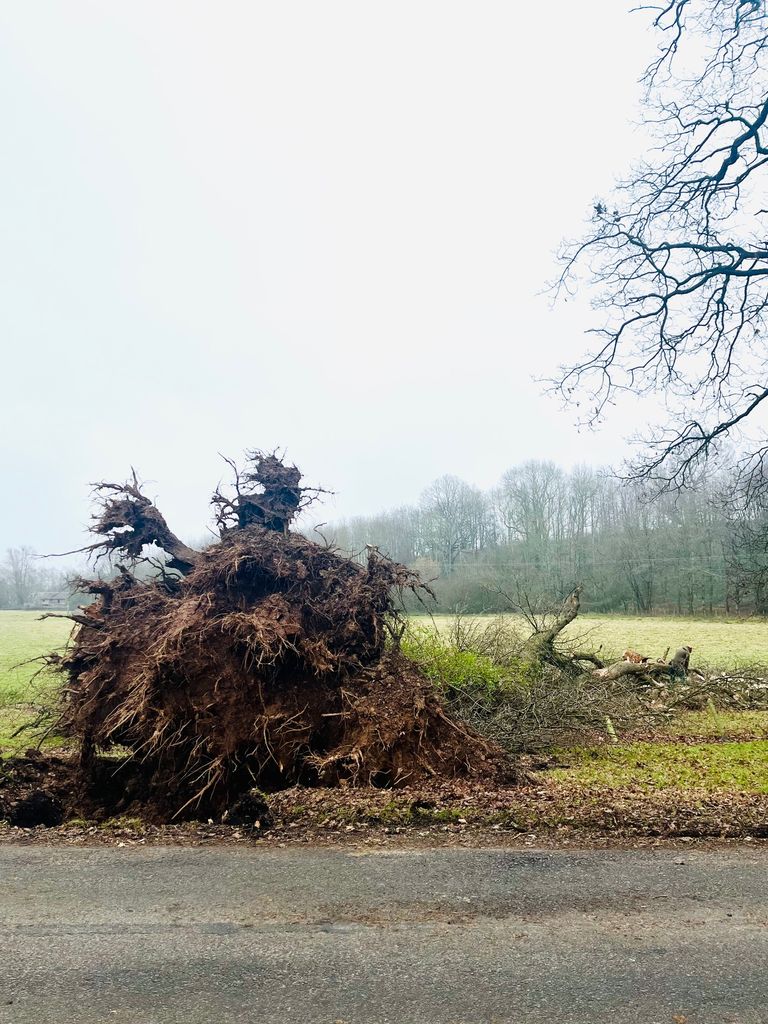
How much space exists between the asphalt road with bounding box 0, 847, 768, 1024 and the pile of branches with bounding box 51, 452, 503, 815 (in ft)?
6.07

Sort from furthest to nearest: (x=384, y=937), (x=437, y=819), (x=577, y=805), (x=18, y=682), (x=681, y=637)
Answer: (x=681, y=637) < (x=18, y=682) < (x=577, y=805) < (x=437, y=819) < (x=384, y=937)

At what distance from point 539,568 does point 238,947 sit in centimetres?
4011

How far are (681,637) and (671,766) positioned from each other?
64.9ft

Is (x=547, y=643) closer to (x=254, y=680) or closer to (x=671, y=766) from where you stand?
(x=671, y=766)

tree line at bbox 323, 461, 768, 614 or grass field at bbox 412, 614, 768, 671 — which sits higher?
tree line at bbox 323, 461, 768, 614

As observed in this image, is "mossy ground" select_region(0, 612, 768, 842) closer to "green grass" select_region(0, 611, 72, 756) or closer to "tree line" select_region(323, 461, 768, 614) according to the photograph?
"green grass" select_region(0, 611, 72, 756)

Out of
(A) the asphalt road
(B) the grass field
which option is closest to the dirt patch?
(A) the asphalt road

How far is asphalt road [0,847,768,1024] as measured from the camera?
340 centimetres

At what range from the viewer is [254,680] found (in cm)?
779

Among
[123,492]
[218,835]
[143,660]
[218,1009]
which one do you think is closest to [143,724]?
[143,660]

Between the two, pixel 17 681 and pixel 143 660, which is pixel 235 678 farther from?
pixel 17 681

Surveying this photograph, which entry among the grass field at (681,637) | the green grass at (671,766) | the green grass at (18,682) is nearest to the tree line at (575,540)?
the grass field at (681,637)

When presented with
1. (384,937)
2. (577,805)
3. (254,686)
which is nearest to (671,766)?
(577,805)

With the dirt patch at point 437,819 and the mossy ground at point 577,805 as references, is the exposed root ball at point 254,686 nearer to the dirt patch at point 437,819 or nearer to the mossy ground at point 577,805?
the dirt patch at point 437,819
